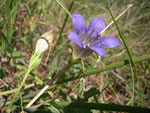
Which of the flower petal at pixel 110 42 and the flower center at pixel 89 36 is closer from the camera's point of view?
the flower petal at pixel 110 42

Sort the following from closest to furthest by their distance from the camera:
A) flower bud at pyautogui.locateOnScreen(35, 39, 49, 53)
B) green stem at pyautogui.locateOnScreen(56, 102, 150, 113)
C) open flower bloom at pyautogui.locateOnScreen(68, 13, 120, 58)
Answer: green stem at pyautogui.locateOnScreen(56, 102, 150, 113), open flower bloom at pyautogui.locateOnScreen(68, 13, 120, 58), flower bud at pyautogui.locateOnScreen(35, 39, 49, 53)

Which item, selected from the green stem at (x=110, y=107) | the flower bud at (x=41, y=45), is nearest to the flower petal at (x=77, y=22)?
the flower bud at (x=41, y=45)

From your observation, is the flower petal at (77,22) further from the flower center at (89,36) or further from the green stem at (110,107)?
the green stem at (110,107)

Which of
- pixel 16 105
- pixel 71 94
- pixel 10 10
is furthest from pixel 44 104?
pixel 10 10

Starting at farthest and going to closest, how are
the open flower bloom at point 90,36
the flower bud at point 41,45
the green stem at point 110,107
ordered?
the flower bud at point 41,45 < the open flower bloom at point 90,36 < the green stem at point 110,107

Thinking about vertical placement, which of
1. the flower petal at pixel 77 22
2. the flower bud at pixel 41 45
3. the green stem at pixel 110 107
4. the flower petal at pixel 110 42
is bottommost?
the green stem at pixel 110 107

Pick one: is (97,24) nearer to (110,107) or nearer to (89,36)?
(89,36)

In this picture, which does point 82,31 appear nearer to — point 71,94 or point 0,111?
point 71,94

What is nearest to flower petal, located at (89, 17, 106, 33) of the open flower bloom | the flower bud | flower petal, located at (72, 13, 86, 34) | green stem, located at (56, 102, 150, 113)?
the open flower bloom

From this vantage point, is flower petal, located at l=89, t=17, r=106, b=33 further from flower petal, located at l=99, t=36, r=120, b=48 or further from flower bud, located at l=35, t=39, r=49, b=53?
flower bud, located at l=35, t=39, r=49, b=53

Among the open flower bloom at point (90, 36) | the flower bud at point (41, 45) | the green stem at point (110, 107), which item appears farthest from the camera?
the flower bud at point (41, 45)

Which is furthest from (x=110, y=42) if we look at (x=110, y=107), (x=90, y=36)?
(x=110, y=107)
